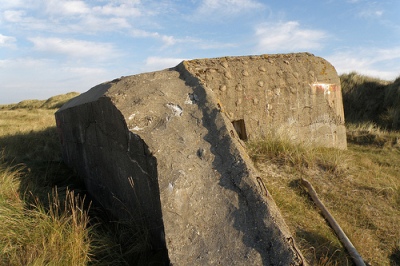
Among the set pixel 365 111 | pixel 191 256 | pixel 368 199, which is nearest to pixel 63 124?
pixel 191 256

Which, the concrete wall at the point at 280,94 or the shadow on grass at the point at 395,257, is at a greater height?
the concrete wall at the point at 280,94

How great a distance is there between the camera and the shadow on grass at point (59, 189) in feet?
9.45

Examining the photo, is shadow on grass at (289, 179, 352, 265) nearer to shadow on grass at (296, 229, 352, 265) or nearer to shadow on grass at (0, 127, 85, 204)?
shadow on grass at (296, 229, 352, 265)

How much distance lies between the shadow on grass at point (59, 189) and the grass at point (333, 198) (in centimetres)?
135

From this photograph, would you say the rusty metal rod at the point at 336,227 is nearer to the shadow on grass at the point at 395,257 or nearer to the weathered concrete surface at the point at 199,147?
the shadow on grass at the point at 395,257

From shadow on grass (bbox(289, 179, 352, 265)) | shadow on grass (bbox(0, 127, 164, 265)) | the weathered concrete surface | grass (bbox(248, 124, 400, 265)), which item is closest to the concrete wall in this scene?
the weathered concrete surface

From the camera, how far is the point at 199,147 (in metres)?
2.99

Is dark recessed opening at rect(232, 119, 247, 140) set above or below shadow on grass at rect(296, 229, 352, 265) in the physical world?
above

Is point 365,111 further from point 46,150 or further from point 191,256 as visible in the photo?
point 191,256

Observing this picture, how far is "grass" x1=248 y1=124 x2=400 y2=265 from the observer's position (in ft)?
10.1

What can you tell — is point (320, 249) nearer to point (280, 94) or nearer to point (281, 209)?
→ point (281, 209)

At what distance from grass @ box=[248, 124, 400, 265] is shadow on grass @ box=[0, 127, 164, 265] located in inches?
53.2

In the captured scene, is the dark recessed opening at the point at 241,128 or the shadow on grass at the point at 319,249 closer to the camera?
the shadow on grass at the point at 319,249

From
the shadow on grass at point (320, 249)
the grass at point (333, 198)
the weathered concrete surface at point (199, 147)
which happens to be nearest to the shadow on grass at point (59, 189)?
the weathered concrete surface at point (199, 147)
